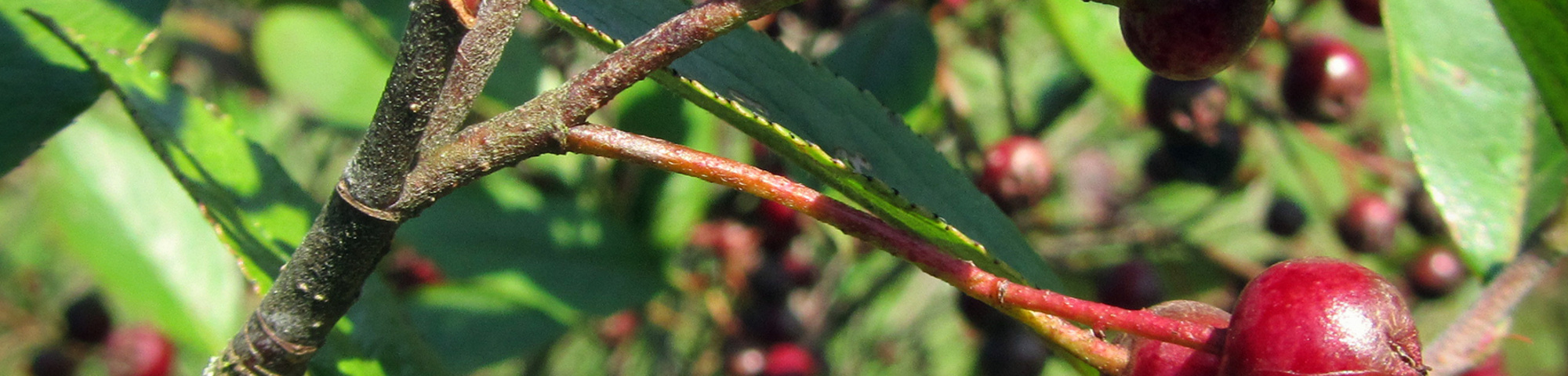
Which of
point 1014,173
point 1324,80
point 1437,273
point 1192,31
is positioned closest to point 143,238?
point 1014,173

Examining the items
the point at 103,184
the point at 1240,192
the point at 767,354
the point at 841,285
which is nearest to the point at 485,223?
the point at 103,184

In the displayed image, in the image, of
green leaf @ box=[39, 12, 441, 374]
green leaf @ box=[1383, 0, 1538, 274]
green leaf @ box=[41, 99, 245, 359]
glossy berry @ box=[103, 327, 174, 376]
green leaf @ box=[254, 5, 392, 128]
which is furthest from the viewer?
glossy berry @ box=[103, 327, 174, 376]

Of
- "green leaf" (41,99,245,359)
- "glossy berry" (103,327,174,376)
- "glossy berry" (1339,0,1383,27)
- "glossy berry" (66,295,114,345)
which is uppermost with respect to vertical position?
"glossy berry" (1339,0,1383,27)

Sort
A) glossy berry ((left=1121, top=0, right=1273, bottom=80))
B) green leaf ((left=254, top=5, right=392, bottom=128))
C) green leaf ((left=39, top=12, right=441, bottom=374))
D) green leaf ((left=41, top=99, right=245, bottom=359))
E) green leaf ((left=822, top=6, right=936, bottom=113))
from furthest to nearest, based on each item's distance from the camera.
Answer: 1. green leaf ((left=254, top=5, right=392, bottom=128))
2. green leaf ((left=41, top=99, right=245, bottom=359))
3. green leaf ((left=822, top=6, right=936, bottom=113))
4. green leaf ((left=39, top=12, right=441, bottom=374))
5. glossy berry ((left=1121, top=0, right=1273, bottom=80))

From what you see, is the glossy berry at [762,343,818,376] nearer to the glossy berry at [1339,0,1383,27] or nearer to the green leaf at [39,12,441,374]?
the glossy berry at [1339,0,1383,27]

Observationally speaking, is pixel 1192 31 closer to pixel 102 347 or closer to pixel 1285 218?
pixel 1285 218

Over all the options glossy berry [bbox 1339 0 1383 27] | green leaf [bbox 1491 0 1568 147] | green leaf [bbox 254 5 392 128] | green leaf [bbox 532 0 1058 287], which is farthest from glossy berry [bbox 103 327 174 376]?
green leaf [bbox 1491 0 1568 147]

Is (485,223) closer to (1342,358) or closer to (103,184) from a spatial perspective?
(103,184)
